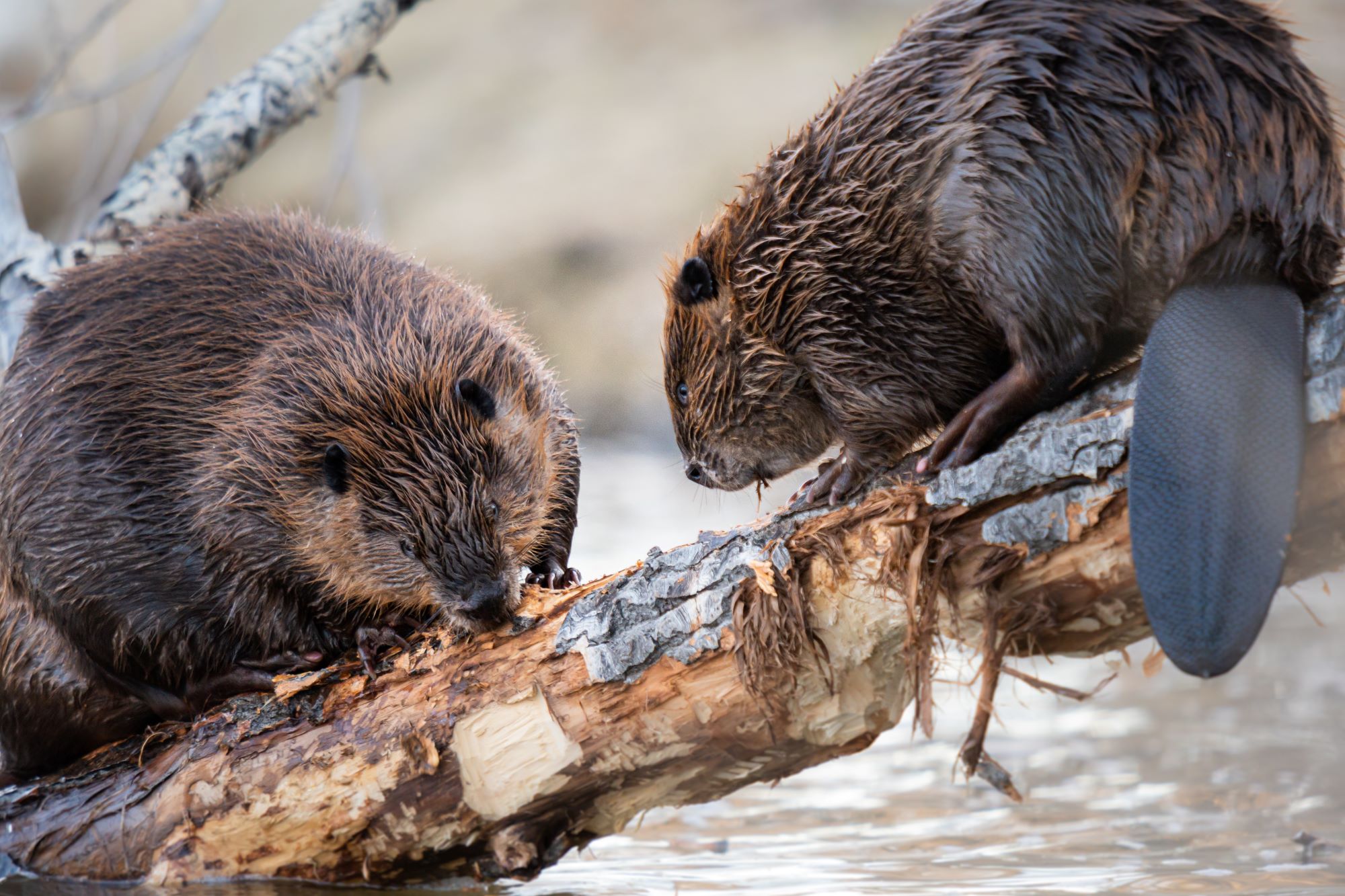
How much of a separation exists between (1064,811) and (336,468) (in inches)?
79.1

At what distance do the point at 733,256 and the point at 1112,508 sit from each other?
3.07 ft

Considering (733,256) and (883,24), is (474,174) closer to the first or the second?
(883,24)

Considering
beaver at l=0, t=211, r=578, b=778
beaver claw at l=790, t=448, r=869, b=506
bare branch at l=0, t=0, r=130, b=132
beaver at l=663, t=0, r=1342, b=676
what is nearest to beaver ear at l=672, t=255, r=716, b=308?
beaver at l=663, t=0, r=1342, b=676

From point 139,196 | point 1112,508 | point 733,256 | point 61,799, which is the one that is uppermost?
point 139,196

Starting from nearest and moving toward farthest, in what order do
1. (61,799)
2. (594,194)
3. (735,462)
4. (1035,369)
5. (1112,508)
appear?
(1112,508)
(1035,369)
(735,462)
(61,799)
(594,194)

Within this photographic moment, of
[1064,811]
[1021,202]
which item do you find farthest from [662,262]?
[1064,811]

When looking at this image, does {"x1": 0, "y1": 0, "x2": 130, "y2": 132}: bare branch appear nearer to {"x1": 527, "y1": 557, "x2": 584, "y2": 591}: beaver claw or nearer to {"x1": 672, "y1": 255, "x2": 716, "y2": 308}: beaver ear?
{"x1": 527, "y1": 557, "x2": 584, "y2": 591}: beaver claw

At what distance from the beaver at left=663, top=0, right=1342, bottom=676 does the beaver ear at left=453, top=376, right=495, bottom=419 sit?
536 millimetres

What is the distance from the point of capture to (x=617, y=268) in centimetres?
1065

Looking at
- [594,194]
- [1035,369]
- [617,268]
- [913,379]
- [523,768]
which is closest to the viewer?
[1035,369]

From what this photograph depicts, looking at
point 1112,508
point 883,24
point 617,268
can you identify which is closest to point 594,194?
point 617,268

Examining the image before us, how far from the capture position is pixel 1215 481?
1585 millimetres

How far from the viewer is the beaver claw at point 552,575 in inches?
117

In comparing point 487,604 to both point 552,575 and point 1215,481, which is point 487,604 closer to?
point 552,575
